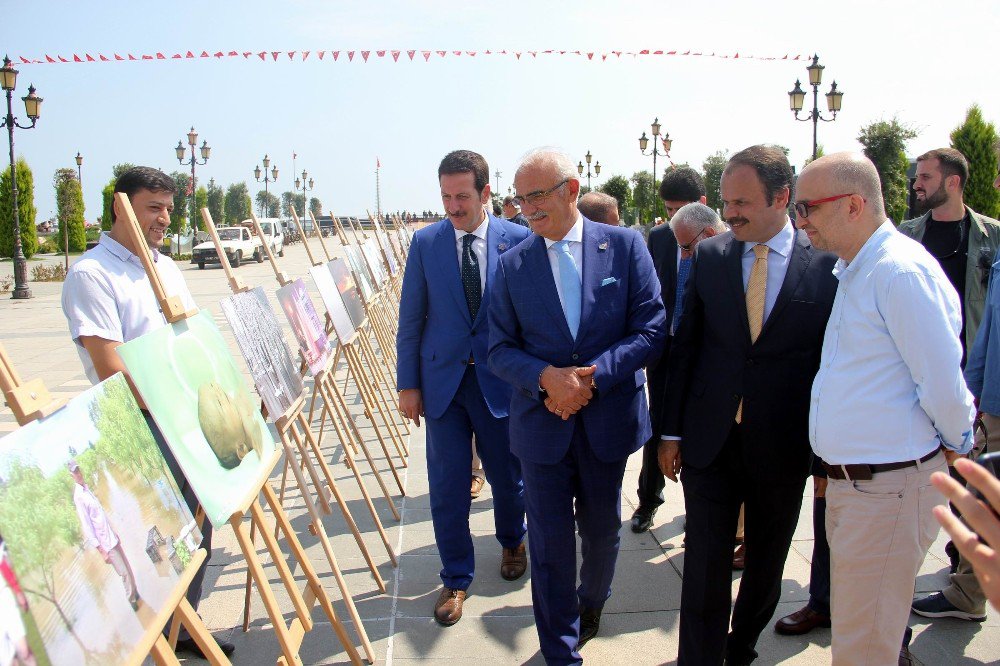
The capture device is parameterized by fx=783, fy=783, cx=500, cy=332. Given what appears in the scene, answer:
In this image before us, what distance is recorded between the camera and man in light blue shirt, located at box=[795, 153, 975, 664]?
219 centimetres

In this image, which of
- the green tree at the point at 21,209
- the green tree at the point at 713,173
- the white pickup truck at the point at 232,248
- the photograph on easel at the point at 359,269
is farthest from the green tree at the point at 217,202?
the photograph on easel at the point at 359,269

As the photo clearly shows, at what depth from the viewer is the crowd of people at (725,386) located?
2.30 meters

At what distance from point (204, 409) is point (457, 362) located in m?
1.54

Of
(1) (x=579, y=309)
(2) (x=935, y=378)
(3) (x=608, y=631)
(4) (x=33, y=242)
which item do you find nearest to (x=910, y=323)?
(2) (x=935, y=378)

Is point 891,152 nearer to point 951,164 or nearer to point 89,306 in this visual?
point 951,164

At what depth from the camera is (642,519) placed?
443 cm

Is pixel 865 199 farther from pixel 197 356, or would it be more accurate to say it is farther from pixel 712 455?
pixel 197 356

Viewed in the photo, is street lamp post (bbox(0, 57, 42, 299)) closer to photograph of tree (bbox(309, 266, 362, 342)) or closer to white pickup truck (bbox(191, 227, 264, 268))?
white pickup truck (bbox(191, 227, 264, 268))

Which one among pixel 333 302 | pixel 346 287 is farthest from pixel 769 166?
pixel 346 287

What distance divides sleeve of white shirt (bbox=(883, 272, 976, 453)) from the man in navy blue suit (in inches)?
74.4

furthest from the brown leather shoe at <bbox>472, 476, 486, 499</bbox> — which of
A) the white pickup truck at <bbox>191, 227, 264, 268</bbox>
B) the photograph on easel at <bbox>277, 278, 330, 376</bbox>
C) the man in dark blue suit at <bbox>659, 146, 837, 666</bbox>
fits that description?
the white pickup truck at <bbox>191, 227, 264, 268</bbox>

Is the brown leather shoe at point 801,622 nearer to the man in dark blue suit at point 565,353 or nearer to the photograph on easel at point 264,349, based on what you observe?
the man in dark blue suit at point 565,353

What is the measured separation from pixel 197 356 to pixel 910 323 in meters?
2.09

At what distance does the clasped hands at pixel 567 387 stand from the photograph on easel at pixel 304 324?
147 cm
